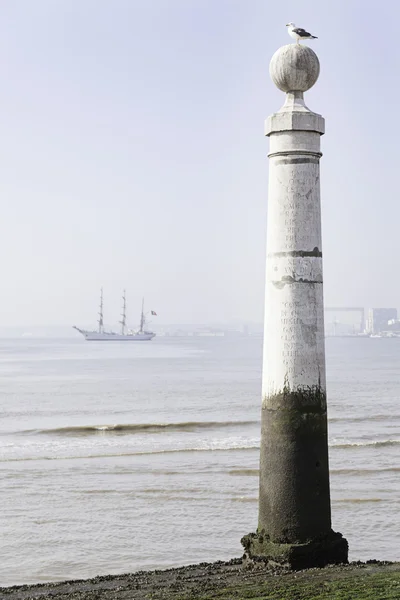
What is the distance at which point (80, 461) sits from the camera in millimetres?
26766

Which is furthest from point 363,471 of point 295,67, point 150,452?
point 295,67

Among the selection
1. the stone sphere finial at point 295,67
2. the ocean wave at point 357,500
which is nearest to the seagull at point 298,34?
the stone sphere finial at point 295,67

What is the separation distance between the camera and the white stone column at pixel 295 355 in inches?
343

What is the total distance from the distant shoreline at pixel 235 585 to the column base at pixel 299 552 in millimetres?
105

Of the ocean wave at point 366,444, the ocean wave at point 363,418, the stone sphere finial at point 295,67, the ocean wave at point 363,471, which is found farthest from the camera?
the ocean wave at point 363,418

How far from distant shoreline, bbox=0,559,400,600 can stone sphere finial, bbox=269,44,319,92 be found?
189 inches

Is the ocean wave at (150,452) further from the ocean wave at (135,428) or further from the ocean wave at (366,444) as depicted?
the ocean wave at (135,428)

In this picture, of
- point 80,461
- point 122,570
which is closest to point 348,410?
point 80,461

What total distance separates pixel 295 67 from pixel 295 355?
287 centimetres

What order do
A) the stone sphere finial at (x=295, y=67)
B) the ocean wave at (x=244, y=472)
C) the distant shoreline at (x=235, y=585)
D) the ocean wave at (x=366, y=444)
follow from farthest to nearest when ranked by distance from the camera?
the ocean wave at (x=366, y=444)
the ocean wave at (x=244, y=472)
the stone sphere finial at (x=295, y=67)
the distant shoreline at (x=235, y=585)

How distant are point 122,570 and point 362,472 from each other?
457 inches

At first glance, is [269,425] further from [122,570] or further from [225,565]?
[122,570]

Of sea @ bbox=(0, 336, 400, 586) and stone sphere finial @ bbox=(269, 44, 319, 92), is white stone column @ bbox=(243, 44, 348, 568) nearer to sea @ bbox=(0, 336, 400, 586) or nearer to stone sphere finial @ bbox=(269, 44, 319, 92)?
stone sphere finial @ bbox=(269, 44, 319, 92)

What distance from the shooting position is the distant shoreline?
25.9ft
